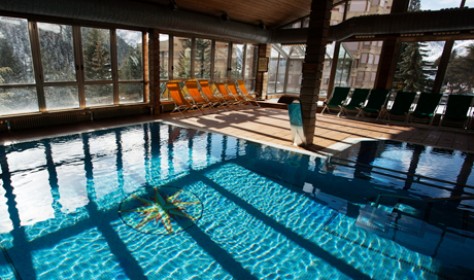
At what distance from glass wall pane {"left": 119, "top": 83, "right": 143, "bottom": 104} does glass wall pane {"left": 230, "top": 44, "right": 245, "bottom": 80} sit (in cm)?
428

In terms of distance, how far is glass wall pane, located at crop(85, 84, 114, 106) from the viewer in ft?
24.3

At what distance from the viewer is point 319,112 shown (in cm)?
1027

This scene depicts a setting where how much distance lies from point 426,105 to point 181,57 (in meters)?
7.73

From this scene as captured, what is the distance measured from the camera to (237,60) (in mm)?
11805

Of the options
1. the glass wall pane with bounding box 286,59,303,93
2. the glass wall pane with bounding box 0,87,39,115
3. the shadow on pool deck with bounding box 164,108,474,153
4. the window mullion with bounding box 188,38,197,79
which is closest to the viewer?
the glass wall pane with bounding box 0,87,39,115

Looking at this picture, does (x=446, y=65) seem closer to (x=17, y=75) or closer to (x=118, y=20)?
(x=118, y=20)

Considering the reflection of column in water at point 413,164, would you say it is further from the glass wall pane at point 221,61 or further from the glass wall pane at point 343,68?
the glass wall pane at point 221,61

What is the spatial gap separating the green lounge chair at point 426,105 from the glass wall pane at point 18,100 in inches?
391

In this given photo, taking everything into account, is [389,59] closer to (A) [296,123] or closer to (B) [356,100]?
(B) [356,100]

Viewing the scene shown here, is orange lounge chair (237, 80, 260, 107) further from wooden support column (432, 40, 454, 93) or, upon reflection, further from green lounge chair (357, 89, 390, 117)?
wooden support column (432, 40, 454, 93)

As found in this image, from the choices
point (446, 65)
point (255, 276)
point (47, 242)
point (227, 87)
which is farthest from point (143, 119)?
point (446, 65)

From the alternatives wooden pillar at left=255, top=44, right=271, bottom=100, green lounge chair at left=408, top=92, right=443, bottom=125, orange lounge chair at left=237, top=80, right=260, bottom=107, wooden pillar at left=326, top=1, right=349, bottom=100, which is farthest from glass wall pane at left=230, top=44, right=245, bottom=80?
green lounge chair at left=408, top=92, right=443, bottom=125

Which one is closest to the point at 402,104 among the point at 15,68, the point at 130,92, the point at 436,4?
the point at 436,4

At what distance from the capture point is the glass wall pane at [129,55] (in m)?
7.90
